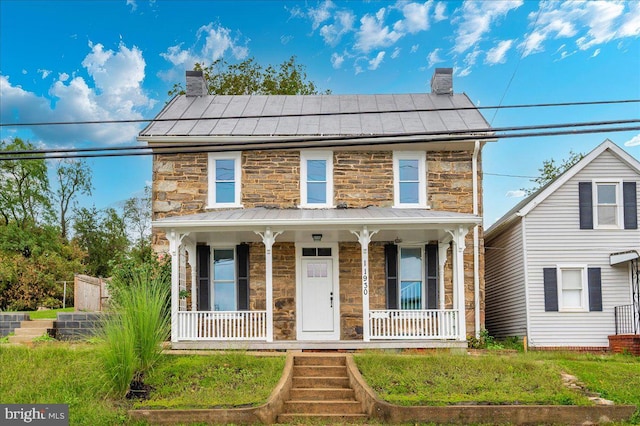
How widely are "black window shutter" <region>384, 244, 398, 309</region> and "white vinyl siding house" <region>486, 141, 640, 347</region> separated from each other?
332cm

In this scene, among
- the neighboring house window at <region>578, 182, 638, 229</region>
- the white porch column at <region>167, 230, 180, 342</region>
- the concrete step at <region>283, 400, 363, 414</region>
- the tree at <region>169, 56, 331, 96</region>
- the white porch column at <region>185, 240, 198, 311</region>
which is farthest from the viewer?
the tree at <region>169, 56, 331, 96</region>

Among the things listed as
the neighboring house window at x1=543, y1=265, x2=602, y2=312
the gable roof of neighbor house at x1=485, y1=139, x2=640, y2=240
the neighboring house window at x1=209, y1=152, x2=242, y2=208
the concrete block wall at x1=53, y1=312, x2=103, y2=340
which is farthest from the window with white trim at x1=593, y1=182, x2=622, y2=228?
the concrete block wall at x1=53, y1=312, x2=103, y2=340

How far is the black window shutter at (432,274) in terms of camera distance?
16.1m

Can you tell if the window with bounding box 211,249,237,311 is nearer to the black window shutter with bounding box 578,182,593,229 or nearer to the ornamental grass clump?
the ornamental grass clump

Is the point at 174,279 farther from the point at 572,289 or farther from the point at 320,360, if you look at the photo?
the point at 572,289

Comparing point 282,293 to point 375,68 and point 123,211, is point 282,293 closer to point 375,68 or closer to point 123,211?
point 375,68

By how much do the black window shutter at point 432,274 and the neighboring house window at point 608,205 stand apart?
3865 millimetres

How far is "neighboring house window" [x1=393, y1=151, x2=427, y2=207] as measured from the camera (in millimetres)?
16406

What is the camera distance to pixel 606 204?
16844 millimetres

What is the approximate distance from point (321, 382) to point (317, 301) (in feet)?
14.3

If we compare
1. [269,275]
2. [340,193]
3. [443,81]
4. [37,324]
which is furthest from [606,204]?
[37,324]

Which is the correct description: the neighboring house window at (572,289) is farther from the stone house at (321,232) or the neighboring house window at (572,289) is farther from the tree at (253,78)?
the tree at (253,78)

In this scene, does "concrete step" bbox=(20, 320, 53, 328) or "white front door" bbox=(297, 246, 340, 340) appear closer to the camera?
"concrete step" bbox=(20, 320, 53, 328)

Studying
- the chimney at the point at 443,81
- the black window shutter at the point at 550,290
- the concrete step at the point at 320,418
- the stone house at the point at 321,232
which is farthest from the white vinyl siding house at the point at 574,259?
the concrete step at the point at 320,418
